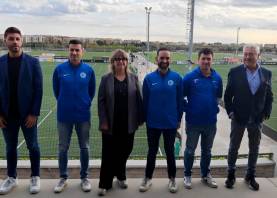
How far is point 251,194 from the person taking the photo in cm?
530

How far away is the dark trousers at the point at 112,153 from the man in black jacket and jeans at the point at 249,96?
146cm

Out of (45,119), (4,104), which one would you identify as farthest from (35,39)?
(4,104)

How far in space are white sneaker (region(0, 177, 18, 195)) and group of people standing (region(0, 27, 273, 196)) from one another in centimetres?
1

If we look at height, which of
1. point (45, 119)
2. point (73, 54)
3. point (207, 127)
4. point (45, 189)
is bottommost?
point (45, 119)

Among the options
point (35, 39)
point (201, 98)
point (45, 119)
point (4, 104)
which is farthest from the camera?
point (35, 39)

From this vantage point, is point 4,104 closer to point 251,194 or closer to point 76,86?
point 76,86

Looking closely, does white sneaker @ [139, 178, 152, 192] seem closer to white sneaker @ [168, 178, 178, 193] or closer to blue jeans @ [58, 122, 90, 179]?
white sneaker @ [168, 178, 178, 193]

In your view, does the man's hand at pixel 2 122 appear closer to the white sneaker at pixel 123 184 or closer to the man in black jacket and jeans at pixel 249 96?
the white sneaker at pixel 123 184

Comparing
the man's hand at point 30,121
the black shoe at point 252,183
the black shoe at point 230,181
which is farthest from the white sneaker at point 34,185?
the black shoe at point 252,183

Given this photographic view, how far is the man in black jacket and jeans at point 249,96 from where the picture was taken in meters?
5.24

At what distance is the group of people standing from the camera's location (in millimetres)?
4996

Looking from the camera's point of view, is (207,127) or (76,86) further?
(207,127)

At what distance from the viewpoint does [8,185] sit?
5.21 meters

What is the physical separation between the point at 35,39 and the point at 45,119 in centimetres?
11156
